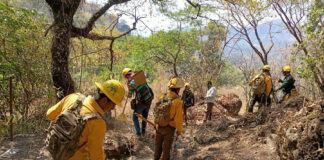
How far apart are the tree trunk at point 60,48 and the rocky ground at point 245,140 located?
1293 mm

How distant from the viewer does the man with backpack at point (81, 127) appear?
68.0 inches

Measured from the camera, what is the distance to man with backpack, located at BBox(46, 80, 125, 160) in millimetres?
1728

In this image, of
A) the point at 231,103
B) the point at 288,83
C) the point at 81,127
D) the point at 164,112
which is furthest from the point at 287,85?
the point at 81,127

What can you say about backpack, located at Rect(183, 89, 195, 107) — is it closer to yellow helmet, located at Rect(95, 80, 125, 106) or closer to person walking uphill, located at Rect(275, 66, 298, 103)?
person walking uphill, located at Rect(275, 66, 298, 103)

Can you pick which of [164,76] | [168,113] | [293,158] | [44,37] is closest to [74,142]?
[168,113]

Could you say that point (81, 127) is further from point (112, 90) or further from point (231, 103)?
point (231, 103)

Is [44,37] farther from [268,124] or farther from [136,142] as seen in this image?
[268,124]

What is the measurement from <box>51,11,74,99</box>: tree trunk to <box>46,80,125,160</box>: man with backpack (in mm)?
3028

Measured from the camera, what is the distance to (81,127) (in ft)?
5.75

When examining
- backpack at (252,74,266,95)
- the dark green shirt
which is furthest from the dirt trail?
the dark green shirt

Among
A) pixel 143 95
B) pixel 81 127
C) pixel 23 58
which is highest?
pixel 23 58

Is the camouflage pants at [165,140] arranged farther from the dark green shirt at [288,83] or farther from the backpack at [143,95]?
the dark green shirt at [288,83]

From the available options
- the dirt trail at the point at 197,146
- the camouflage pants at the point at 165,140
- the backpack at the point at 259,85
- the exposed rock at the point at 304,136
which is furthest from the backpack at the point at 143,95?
the backpack at the point at 259,85

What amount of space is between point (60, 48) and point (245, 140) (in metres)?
4.54
